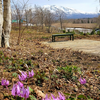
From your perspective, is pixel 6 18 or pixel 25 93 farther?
pixel 6 18

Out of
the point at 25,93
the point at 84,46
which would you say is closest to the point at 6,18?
the point at 84,46

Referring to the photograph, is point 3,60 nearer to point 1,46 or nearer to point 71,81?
point 71,81

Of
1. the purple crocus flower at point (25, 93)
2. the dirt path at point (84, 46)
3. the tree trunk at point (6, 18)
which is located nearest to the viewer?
the purple crocus flower at point (25, 93)

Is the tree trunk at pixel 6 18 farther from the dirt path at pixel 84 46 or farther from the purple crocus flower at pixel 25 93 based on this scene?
the purple crocus flower at pixel 25 93

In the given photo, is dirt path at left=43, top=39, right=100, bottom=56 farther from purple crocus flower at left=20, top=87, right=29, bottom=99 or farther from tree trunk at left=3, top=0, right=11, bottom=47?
purple crocus flower at left=20, top=87, right=29, bottom=99

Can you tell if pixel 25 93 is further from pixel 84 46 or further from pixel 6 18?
pixel 84 46

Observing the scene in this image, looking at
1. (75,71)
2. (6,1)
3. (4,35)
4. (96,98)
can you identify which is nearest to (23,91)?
(96,98)

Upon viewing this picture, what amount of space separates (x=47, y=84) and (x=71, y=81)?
0.55 metres

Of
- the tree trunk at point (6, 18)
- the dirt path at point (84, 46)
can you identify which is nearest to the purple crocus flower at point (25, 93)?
the tree trunk at point (6, 18)

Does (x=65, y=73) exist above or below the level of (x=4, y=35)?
below

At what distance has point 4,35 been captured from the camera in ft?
18.4

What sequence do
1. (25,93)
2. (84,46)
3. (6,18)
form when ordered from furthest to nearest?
(84,46) < (6,18) < (25,93)

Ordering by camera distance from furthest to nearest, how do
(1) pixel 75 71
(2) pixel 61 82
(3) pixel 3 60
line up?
(3) pixel 3 60 → (1) pixel 75 71 → (2) pixel 61 82

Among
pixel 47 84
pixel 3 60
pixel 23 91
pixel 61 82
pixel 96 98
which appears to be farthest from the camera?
pixel 3 60
